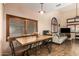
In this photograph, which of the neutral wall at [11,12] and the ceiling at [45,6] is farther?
the ceiling at [45,6]

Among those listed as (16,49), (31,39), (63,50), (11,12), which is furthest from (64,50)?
(11,12)

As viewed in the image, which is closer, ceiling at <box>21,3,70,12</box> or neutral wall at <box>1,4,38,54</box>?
neutral wall at <box>1,4,38,54</box>

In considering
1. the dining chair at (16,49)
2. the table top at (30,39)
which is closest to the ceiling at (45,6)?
the table top at (30,39)

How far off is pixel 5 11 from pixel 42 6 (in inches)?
22.9

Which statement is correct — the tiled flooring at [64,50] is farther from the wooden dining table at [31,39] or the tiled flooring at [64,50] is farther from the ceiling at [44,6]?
the ceiling at [44,6]

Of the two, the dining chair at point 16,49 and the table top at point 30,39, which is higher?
the table top at point 30,39

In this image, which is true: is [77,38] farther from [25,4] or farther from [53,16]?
[25,4]

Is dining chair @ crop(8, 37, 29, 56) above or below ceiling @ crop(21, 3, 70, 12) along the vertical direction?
below

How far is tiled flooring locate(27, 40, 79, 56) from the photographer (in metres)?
1.52

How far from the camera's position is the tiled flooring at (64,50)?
152cm

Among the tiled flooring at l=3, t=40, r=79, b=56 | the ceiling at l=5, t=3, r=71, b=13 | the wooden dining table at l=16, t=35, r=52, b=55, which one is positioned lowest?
the tiled flooring at l=3, t=40, r=79, b=56

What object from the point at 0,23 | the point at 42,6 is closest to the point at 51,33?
the point at 42,6

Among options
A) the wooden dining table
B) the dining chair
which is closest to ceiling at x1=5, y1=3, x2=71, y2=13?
the wooden dining table

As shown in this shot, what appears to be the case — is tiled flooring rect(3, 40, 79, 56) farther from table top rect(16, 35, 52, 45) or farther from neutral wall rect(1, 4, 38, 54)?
neutral wall rect(1, 4, 38, 54)
